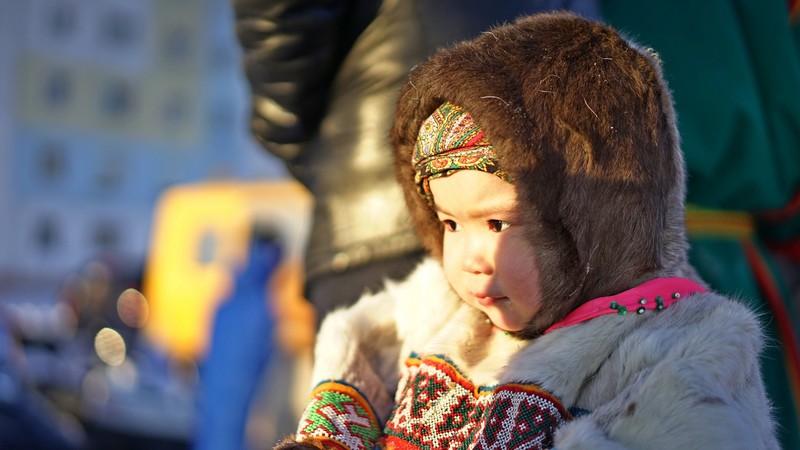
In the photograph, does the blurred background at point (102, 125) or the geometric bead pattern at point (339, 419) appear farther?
the blurred background at point (102, 125)

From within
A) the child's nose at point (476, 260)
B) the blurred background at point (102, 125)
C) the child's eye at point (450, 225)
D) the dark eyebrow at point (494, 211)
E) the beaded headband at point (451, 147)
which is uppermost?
the beaded headband at point (451, 147)

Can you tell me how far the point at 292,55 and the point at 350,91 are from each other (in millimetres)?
150

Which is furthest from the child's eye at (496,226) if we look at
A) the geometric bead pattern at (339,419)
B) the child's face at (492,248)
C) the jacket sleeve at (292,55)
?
the jacket sleeve at (292,55)

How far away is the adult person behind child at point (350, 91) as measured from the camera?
1.91m

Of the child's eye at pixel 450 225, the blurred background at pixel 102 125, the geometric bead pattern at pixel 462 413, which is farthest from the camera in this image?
the blurred background at pixel 102 125

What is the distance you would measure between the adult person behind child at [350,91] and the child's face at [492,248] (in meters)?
0.44

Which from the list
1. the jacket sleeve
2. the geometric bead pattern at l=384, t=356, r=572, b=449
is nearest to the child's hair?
the geometric bead pattern at l=384, t=356, r=572, b=449

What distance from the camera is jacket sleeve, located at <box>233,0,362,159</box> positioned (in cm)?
199

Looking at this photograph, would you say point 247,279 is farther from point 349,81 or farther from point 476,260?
point 476,260

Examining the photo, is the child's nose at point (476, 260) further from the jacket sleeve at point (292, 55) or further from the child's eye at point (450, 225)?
the jacket sleeve at point (292, 55)

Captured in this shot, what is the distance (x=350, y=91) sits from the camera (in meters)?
2.07

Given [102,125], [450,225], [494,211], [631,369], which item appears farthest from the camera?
[102,125]

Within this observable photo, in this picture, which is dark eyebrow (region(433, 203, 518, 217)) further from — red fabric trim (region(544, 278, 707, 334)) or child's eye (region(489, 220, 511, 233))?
red fabric trim (region(544, 278, 707, 334))

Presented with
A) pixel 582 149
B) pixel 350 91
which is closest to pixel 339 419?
pixel 582 149
